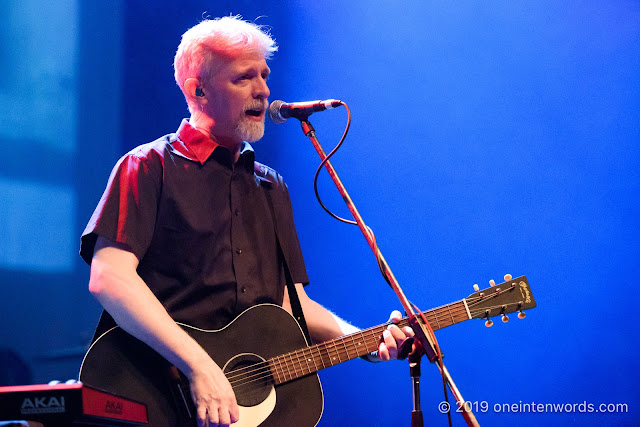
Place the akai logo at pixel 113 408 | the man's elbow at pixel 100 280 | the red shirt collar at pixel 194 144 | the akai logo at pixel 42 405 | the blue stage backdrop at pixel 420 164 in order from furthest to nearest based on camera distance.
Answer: the blue stage backdrop at pixel 420 164
the red shirt collar at pixel 194 144
the man's elbow at pixel 100 280
the akai logo at pixel 113 408
the akai logo at pixel 42 405

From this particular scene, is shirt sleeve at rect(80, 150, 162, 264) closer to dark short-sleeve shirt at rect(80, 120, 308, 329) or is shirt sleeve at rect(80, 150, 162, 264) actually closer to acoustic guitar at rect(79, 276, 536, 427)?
dark short-sleeve shirt at rect(80, 120, 308, 329)

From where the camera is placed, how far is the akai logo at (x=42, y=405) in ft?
4.40

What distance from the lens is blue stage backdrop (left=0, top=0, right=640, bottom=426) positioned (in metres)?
3.26

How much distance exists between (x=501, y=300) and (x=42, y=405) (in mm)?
1566

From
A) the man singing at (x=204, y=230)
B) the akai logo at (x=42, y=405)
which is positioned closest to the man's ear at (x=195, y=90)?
the man singing at (x=204, y=230)

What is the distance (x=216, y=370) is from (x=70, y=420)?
70 centimetres

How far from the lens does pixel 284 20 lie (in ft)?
12.5

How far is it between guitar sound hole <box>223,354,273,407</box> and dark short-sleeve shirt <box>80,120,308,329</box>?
203 mm

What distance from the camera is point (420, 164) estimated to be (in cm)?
368

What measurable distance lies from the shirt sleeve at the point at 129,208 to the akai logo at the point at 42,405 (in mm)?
888

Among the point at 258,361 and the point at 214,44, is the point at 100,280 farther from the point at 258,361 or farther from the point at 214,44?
the point at 214,44

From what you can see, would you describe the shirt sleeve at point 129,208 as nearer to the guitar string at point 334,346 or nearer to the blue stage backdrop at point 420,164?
the guitar string at point 334,346

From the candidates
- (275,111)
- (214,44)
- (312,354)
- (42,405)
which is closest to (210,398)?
(312,354)

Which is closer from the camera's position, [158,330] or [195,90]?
[158,330]
